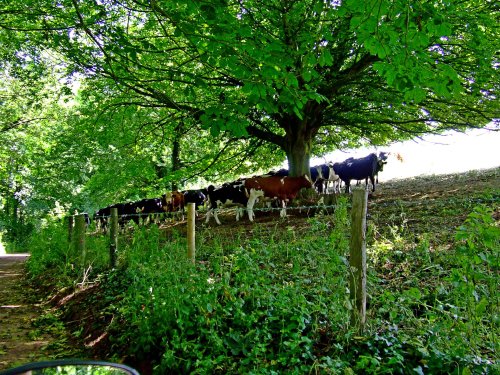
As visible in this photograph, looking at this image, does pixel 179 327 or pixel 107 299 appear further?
pixel 107 299

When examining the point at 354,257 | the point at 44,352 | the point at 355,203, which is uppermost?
the point at 355,203

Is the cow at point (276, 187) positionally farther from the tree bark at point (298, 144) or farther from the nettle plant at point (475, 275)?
the nettle plant at point (475, 275)

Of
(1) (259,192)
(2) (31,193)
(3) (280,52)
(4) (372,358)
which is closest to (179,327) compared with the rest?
(4) (372,358)

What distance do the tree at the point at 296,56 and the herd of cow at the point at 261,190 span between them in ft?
3.01

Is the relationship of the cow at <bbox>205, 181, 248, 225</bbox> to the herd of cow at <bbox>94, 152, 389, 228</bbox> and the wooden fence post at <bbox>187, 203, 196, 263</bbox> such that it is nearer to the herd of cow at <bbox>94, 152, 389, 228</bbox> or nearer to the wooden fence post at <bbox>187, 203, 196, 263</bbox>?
the herd of cow at <bbox>94, 152, 389, 228</bbox>

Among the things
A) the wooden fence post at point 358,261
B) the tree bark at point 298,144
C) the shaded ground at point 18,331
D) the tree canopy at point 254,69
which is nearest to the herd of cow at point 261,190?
the tree bark at point 298,144

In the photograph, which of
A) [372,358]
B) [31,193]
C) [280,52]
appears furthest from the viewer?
[31,193]

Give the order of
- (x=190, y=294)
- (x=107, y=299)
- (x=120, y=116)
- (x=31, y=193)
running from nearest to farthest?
(x=190, y=294), (x=107, y=299), (x=120, y=116), (x=31, y=193)

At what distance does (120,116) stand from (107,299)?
6.40 m

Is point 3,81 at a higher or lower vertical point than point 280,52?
higher

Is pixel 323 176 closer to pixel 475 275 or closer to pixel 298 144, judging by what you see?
pixel 298 144

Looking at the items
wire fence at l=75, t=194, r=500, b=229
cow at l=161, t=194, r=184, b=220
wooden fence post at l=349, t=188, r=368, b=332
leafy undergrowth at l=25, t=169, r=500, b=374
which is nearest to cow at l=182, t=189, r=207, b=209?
cow at l=161, t=194, r=184, b=220

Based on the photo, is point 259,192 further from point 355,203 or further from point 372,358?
point 372,358

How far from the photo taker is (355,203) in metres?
4.76
